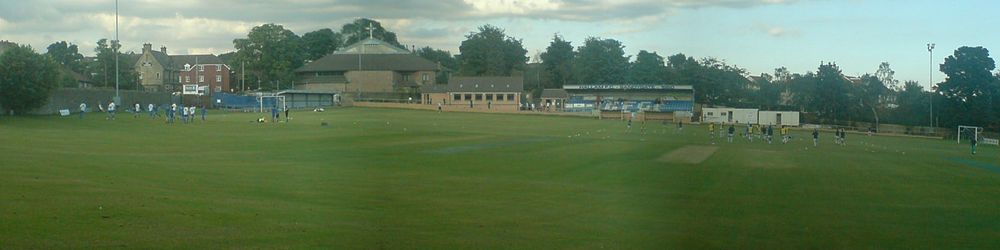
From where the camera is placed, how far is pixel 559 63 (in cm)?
7706

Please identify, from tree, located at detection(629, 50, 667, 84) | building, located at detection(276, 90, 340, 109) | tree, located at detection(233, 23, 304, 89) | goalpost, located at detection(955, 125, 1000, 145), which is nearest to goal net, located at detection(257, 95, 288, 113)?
building, located at detection(276, 90, 340, 109)

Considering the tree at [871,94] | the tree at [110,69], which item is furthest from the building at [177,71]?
the tree at [871,94]

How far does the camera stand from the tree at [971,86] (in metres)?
68.0

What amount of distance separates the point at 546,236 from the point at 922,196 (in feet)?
40.0

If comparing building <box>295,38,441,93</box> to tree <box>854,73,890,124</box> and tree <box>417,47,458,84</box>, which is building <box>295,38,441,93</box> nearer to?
tree <box>417,47,458,84</box>

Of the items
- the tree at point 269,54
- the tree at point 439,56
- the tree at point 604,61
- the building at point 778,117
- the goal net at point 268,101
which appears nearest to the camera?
the tree at point 604,61

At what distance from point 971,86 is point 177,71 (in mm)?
75200

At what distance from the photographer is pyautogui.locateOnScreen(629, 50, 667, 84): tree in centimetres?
6334

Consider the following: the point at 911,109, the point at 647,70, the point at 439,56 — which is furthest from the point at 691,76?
the point at 439,56

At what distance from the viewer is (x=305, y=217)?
14.4m

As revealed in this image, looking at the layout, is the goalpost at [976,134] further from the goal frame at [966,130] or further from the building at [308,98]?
the building at [308,98]

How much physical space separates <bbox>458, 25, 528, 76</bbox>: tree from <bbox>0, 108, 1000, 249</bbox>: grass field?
6002 centimetres

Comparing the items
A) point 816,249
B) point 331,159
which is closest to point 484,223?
point 816,249

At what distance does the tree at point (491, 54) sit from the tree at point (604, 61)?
1219 inches
